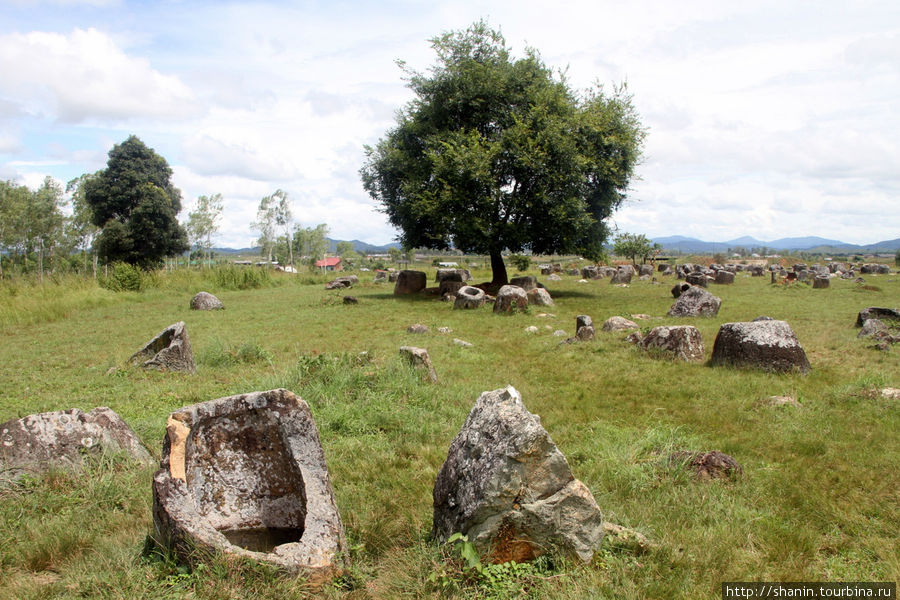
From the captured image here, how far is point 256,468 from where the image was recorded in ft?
13.0

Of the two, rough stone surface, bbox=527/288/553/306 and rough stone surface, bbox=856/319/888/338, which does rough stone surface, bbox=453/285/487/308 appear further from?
rough stone surface, bbox=856/319/888/338

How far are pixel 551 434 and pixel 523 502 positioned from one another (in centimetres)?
292

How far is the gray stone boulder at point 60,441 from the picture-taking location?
473cm

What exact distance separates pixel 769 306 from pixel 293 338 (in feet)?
53.5

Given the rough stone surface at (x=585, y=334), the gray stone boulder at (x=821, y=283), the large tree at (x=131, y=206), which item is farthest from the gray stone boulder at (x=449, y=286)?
the large tree at (x=131, y=206)

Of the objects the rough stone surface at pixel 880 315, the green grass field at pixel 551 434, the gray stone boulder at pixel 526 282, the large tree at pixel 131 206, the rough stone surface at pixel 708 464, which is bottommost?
the green grass field at pixel 551 434

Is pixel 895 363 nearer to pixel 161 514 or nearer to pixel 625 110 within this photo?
pixel 161 514

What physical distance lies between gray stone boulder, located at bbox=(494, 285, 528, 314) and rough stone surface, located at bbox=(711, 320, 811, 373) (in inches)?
318

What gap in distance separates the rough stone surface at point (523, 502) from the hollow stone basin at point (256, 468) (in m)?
0.94

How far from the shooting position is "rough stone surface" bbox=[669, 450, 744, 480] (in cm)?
486

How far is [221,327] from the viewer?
1530 cm

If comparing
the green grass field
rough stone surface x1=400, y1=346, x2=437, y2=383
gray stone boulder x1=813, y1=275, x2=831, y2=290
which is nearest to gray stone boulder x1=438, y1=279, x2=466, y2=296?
the green grass field

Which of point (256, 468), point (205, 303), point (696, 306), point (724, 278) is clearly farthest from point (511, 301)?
point (724, 278)

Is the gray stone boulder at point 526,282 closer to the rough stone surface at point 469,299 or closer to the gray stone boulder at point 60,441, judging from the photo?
the rough stone surface at point 469,299
